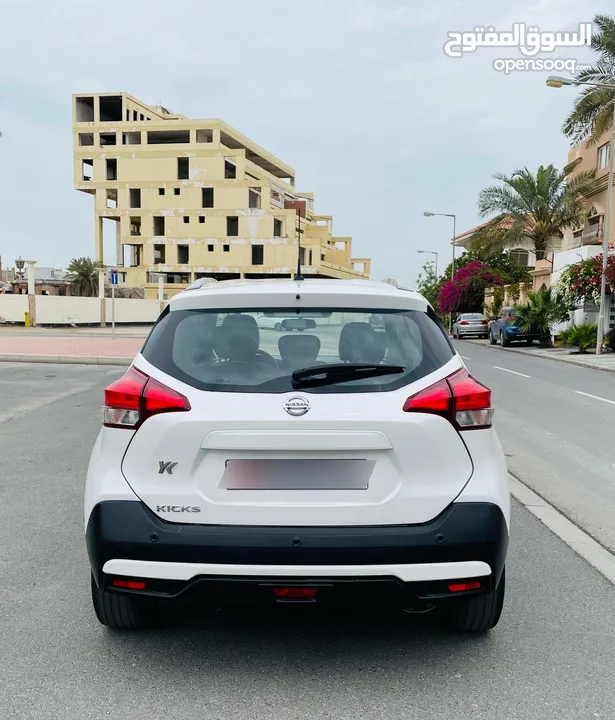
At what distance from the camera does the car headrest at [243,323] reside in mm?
3277

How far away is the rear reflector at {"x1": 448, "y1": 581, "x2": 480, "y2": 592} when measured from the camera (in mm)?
2936

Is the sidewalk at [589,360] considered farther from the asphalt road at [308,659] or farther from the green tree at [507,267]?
the green tree at [507,267]

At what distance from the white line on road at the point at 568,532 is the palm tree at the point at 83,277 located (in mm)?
60070

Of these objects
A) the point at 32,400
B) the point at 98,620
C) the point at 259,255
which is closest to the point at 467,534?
the point at 98,620

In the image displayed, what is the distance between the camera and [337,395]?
2.94 metres

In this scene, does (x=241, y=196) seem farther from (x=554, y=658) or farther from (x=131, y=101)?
(x=554, y=658)

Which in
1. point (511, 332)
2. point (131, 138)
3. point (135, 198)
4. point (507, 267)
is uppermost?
point (131, 138)

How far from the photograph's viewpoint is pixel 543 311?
30.8 meters

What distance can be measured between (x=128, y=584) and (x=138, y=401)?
0.74 m

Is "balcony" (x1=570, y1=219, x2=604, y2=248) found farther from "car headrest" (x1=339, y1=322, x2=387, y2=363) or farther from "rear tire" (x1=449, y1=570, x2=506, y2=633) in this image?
Result: "car headrest" (x1=339, y1=322, x2=387, y2=363)

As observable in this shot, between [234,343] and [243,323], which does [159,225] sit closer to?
[243,323]

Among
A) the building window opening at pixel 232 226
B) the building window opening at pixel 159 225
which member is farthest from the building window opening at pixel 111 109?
the building window opening at pixel 232 226

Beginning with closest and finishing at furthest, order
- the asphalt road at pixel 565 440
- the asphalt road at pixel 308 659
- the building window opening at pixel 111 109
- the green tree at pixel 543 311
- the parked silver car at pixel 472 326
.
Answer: the asphalt road at pixel 308 659 → the asphalt road at pixel 565 440 → the green tree at pixel 543 311 → the parked silver car at pixel 472 326 → the building window opening at pixel 111 109

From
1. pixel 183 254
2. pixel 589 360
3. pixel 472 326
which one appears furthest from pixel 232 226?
pixel 589 360
